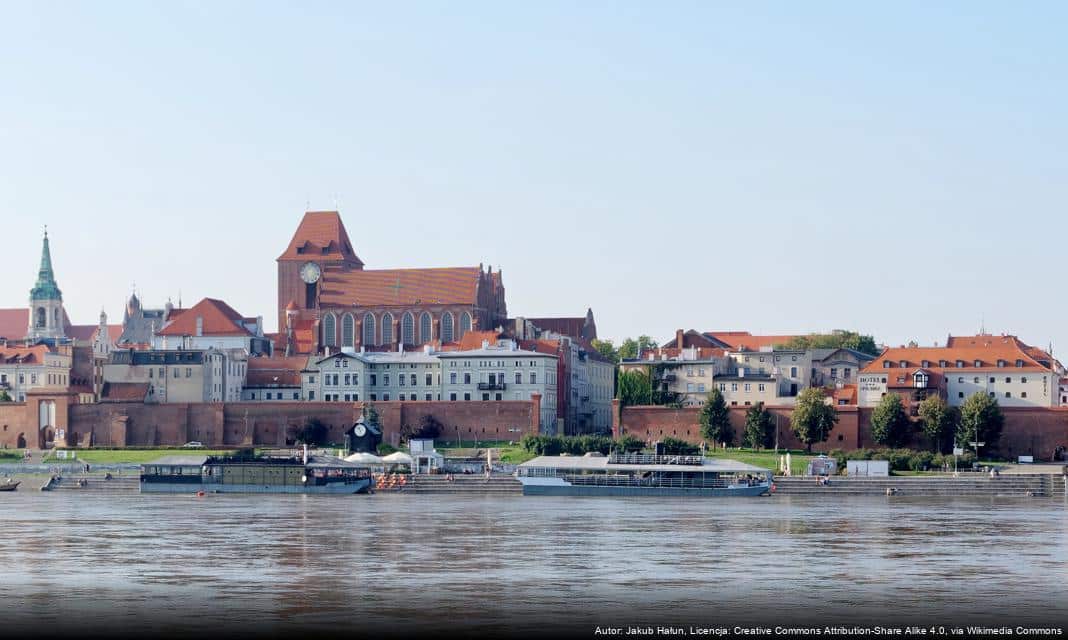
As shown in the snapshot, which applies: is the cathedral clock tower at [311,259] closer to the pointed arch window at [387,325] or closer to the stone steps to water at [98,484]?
the pointed arch window at [387,325]

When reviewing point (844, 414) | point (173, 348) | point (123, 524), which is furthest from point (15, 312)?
point (123, 524)

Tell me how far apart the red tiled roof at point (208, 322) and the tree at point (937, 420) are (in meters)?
62.4

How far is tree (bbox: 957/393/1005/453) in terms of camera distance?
4525 inches

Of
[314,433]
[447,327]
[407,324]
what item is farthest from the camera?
[447,327]

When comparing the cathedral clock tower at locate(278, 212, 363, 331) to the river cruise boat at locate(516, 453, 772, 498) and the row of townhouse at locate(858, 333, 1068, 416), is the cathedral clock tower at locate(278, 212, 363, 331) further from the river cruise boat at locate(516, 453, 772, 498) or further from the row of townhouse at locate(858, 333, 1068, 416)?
the river cruise boat at locate(516, 453, 772, 498)

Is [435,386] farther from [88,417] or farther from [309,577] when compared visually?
[309,577]

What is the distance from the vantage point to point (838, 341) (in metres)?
170

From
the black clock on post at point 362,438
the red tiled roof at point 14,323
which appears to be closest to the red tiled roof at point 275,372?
the black clock on post at point 362,438

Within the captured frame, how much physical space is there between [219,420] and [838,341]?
61.3m

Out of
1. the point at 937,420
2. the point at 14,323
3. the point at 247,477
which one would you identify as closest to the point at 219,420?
the point at 247,477

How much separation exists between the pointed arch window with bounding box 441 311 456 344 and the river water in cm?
7259

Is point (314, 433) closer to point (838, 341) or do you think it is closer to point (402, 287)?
point (402, 287)

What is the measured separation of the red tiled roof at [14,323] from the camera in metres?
194

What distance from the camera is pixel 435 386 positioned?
139500mm
